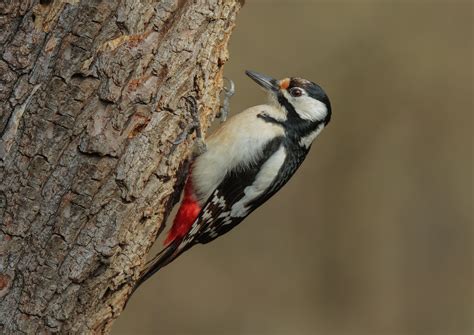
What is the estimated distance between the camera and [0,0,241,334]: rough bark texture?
2.65 m

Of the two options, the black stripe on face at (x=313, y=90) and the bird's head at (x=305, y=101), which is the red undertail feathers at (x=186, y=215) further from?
the black stripe on face at (x=313, y=90)

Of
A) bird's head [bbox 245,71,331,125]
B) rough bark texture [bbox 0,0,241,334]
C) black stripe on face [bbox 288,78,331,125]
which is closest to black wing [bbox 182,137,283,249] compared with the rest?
bird's head [bbox 245,71,331,125]

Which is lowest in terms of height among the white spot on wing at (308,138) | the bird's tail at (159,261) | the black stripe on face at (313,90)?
the bird's tail at (159,261)

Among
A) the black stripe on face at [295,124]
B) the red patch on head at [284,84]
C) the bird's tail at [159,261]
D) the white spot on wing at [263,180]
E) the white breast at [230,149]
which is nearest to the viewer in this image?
the bird's tail at [159,261]

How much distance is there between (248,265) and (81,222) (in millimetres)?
3680

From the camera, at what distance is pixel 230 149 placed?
3.66 metres

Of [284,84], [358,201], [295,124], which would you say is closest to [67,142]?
[295,124]

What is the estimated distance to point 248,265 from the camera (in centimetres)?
622

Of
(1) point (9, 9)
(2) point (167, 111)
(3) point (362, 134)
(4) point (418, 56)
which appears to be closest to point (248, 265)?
(3) point (362, 134)

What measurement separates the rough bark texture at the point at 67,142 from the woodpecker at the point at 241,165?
0.75m

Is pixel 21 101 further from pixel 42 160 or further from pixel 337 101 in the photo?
pixel 337 101

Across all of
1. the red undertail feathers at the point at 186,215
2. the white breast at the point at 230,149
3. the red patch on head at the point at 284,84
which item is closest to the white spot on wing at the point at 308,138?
the white breast at the point at 230,149

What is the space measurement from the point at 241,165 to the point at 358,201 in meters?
2.84

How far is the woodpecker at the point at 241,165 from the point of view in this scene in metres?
3.60
